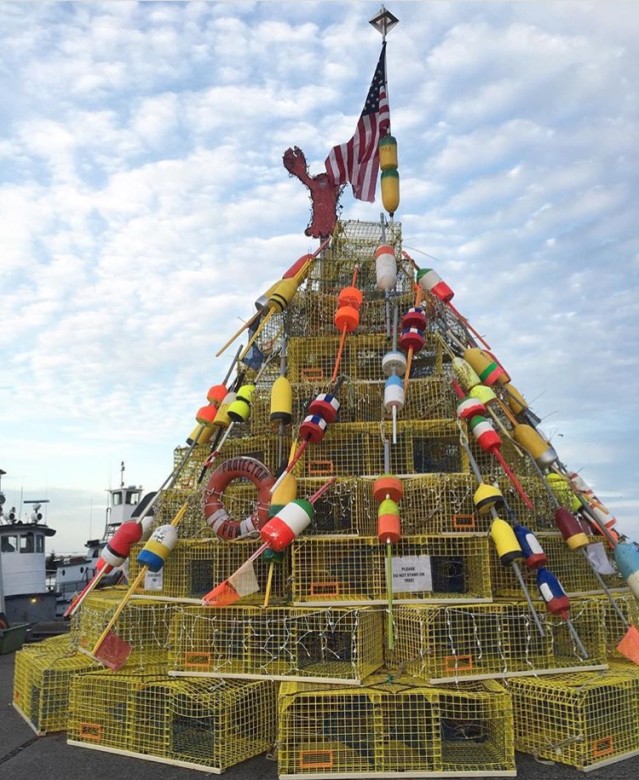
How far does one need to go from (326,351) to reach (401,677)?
25.1ft

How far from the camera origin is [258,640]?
10.4 metres

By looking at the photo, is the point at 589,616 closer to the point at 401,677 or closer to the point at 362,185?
the point at 401,677

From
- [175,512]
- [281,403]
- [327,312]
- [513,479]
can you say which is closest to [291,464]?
[281,403]

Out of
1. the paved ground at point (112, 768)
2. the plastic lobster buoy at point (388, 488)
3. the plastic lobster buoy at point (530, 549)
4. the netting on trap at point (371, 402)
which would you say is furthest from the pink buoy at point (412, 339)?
the paved ground at point (112, 768)

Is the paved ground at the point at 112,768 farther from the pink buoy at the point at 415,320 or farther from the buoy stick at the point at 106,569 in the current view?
the pink buoy at the point at 415,320

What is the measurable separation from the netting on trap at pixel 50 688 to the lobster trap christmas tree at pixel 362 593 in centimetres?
3

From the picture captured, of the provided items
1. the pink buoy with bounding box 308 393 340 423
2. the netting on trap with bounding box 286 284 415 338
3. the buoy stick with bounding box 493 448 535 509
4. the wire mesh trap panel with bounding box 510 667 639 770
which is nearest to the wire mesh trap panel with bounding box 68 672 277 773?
the wire mesh trap panel with bounding box 510 667 639 770

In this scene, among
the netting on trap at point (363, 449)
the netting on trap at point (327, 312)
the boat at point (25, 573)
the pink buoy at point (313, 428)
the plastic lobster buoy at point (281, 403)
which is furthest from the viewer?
the boat at point (25, 573)

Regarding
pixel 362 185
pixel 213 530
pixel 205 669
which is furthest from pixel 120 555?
pixel 362 185

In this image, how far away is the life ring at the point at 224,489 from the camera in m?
12.1

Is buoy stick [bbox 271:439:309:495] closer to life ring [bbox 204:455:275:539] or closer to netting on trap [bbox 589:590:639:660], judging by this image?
life ring [bbox 204:455:275:539]

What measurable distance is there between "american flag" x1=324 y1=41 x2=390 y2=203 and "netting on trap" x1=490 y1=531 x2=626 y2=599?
1040cm

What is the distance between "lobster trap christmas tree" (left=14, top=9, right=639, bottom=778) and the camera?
9141 mm

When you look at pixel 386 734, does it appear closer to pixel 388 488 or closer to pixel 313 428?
pixel 388 488
